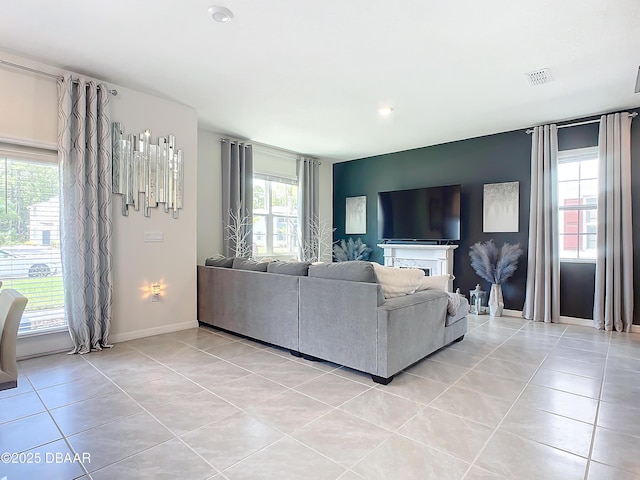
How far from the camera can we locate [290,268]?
11.2 feet

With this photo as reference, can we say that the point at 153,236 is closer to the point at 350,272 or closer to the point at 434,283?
the point at 350,272

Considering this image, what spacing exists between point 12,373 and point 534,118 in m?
5.68

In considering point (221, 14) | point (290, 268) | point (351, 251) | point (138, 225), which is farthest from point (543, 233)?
point (138, 225)

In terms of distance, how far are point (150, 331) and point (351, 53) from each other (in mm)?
3544

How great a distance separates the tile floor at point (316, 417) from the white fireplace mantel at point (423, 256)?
2.35 meters

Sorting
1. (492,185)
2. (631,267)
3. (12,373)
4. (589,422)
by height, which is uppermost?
(492,185)

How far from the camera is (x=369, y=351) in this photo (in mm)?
2713

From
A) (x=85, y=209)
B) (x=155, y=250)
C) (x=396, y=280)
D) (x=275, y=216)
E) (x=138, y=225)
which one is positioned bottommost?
(x=396, y=280)

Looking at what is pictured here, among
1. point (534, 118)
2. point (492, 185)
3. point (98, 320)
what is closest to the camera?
point (98, 320)

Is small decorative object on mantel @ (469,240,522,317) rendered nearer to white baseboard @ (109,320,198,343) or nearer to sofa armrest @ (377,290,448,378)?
sofa armrest @ (377,290,448,378)

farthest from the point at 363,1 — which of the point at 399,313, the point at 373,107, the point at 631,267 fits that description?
the point at 631,267

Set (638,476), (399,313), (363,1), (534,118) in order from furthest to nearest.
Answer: (534,118), (399,313), (363,1), (638,476)

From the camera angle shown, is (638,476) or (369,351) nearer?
(638,476)

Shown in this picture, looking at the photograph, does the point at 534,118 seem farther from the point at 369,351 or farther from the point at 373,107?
the point at 369,351
